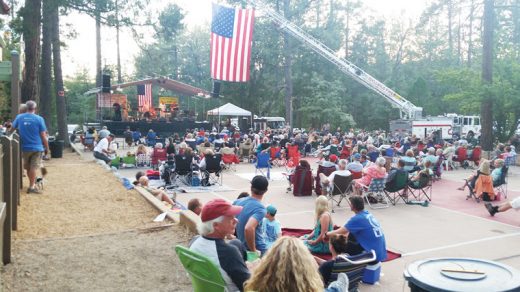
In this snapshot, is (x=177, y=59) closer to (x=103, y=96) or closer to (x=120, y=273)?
(x=103, y=96)

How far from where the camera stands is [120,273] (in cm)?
484

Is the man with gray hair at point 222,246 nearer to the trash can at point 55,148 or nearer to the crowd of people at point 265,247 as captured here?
the crowd of people at point 265,247

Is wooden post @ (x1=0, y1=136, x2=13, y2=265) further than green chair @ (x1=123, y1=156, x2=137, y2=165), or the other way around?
green chair @ (x1=123, y1=156, x2=137, y2=165)

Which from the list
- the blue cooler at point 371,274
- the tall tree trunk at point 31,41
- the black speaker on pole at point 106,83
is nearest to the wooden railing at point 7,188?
the blue cooler at point 371,274

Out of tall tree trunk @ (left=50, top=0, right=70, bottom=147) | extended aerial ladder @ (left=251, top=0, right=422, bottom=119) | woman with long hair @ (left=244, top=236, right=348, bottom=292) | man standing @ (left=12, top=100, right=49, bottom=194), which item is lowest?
woman with long hair @ (left=244, top=236, right=348, bottom=292)

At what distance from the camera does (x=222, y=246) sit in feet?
10.4

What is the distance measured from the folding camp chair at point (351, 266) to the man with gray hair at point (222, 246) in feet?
3.46

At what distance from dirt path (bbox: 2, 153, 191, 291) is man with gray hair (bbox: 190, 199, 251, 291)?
1542 millimetres

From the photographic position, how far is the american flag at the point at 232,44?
1733cm

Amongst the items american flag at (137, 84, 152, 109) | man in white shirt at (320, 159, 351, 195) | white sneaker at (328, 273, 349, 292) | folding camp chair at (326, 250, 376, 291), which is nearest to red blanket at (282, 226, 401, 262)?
folding camp chair at (326, 250, 376, 291)

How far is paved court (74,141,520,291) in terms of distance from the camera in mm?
6465

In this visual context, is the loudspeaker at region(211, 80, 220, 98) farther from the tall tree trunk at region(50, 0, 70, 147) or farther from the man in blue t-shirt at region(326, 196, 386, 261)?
the man in blue t-shirt at region(326, 196, 386, 261)

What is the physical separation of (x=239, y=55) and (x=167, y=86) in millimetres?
12295

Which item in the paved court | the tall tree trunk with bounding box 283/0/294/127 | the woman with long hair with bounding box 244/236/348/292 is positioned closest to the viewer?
the woman with long hair with bounding box 244/236/348/292
